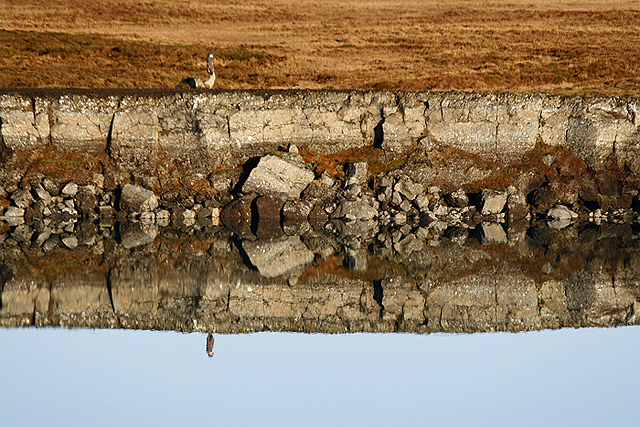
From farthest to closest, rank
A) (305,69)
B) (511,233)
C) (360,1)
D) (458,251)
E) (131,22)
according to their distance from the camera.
A: (360,1) < (131,22) < (305,69) < (511,233) < (458,251)

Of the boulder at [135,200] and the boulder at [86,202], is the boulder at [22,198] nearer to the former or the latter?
the boulder at [86,202]

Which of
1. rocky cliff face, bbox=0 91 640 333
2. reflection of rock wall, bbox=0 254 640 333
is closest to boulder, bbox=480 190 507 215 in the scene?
rocky cliff face, bbox=0 91 640 333

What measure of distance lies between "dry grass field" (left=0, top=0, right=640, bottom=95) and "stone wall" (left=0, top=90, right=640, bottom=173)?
5.17 metres

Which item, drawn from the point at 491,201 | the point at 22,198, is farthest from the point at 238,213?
the point at 491,201

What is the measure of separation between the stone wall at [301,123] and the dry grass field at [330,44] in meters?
5.17

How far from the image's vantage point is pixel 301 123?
24.2m

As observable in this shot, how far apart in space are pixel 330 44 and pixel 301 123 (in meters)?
17.2

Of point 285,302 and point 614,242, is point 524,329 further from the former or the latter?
point 614,242

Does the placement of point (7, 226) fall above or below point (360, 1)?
below

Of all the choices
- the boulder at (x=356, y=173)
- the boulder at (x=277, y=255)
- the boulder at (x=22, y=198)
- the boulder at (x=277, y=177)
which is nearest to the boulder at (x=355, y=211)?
the boulder at (x=356, y=173)

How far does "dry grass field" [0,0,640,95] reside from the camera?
104 feet

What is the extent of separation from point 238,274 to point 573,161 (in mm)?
13953

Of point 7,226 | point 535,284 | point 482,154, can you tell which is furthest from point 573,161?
point 7,226

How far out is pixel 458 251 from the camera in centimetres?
1925
